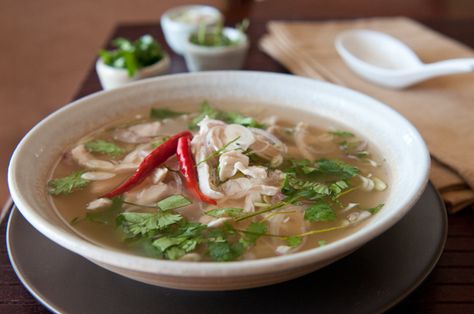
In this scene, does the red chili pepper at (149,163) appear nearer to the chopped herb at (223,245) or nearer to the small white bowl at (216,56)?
the chopped herb at (223,245)

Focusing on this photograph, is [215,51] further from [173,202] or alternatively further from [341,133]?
[173,202]

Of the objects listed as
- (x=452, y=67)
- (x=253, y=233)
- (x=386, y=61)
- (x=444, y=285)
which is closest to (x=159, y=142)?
(x=253, y=233)

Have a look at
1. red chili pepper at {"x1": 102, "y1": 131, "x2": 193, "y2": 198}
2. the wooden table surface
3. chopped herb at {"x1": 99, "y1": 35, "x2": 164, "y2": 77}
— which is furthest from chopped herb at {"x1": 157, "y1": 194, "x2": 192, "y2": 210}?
chopped herb at {"x1": 99, "y1": 35, "x2": 164, "y2": 77}

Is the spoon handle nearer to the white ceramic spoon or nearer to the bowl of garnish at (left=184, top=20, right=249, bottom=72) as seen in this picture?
the white ceramic spoon

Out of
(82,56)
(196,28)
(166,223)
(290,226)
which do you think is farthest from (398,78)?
(82,56)

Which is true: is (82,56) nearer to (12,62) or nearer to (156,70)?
(12,62)
